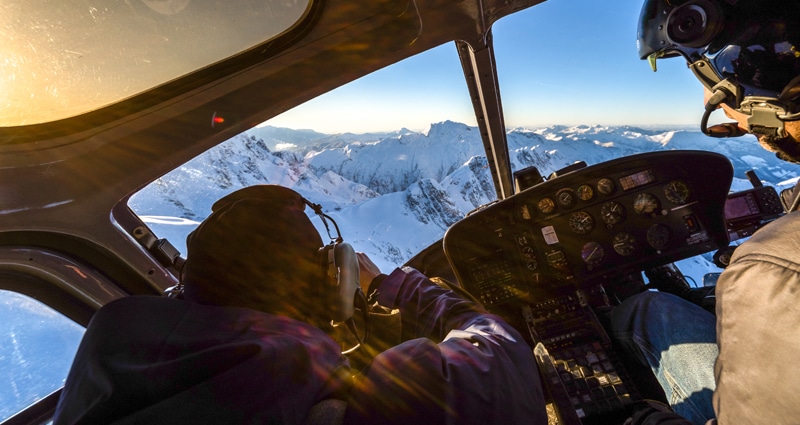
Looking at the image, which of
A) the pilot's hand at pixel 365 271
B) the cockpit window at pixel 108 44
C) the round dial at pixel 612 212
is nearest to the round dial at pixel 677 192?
the round dial at pixel 612 212

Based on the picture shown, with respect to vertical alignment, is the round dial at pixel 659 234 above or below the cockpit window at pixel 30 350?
below

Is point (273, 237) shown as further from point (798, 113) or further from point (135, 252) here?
point (798, 113)

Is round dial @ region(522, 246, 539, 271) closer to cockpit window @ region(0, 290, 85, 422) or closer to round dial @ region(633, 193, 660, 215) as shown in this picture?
round dial @ region(633, 193, 660, 215)

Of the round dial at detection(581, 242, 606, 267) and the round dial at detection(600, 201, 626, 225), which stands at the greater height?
the round dial at detection(600, 201, 626, 225)

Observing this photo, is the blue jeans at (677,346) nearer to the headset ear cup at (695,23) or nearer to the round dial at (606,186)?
the round dial at (606,186)

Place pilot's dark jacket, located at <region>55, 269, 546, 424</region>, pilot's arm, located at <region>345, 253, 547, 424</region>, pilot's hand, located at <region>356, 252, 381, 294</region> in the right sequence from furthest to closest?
pilot's hand, located at <region>356, 252, 381, 294</region>, pilot's arm, located at <region>345, 253, 547, 424</region>, pilot's dark jacket, located at <region>55, 269, 546, 424</region>

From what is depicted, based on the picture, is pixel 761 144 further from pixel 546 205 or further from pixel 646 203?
pixel 546 205

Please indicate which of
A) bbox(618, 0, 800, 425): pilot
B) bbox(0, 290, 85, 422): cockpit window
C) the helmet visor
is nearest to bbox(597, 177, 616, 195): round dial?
bbox(618, 0, 800, 425): pilot
